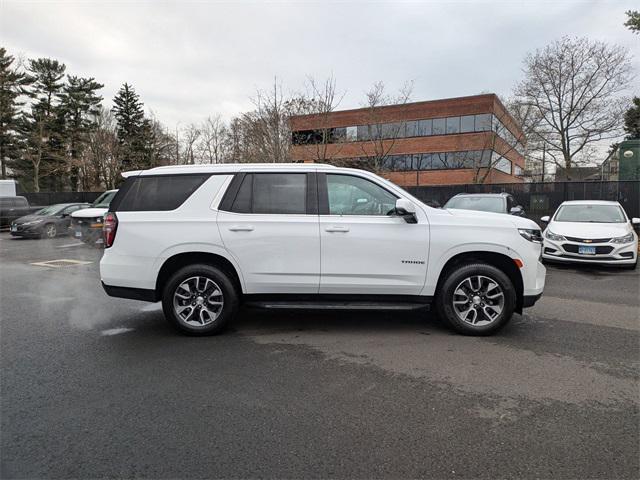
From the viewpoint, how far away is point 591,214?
10.2 metres

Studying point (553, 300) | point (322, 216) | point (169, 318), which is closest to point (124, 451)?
point (169, 318)

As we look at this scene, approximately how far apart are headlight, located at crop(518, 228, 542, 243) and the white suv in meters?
0.03

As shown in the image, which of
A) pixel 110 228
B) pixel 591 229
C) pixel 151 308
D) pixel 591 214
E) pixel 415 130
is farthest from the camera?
pixel 415 130

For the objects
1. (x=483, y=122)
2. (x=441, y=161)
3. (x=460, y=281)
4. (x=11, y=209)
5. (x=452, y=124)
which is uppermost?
(x=452, y=124)

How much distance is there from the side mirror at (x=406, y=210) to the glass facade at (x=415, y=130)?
16.6 meters

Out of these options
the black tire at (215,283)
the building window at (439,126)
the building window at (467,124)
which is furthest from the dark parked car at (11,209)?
the building window at (467,124)

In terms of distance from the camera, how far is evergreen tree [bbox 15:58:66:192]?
39.4m

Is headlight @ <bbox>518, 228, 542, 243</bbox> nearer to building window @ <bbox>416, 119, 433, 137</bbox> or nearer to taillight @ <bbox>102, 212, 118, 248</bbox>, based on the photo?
taillight @ <bbox>102, 212, 118, 248</bbox>

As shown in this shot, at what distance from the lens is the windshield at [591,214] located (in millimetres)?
9990

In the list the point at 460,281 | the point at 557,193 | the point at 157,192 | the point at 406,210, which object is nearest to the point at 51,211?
the point at 157,192

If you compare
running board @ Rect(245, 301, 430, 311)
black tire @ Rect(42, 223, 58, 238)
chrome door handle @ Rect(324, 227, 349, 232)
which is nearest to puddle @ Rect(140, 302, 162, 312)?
→ running board @ Rect(245, 301, 430, 311)

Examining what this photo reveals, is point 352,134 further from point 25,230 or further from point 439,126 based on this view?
point 25,230

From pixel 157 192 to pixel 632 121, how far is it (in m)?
33.5

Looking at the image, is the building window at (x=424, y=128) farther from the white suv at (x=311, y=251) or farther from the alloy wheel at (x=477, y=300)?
the alloy wheel at (x=477, y=300)
